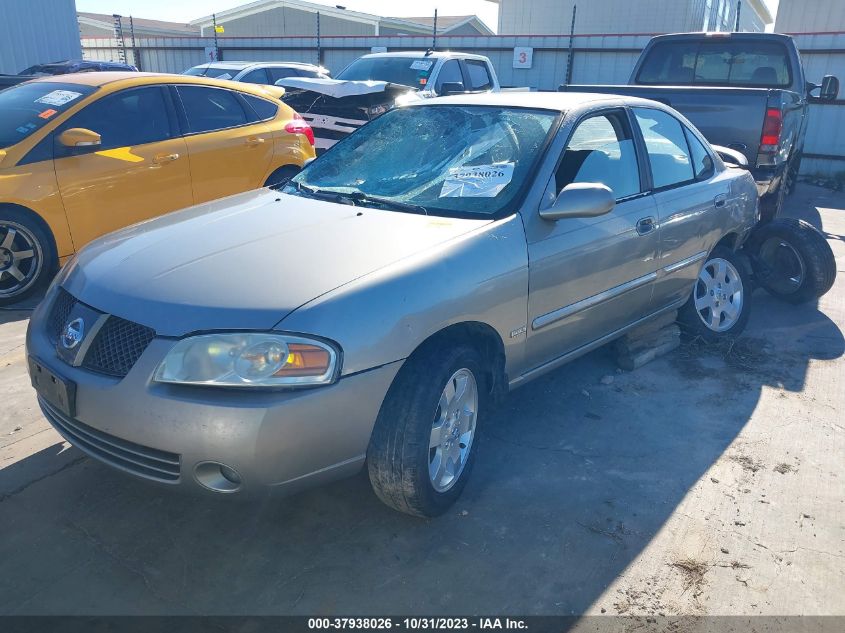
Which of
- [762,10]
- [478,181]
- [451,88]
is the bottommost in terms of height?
[451,88]

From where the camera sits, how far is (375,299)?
261cm

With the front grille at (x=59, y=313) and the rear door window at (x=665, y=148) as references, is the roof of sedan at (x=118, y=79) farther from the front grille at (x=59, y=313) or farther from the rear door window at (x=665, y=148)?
the rear door window at (x=665, y=148)

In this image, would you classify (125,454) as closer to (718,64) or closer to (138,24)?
(718,64)

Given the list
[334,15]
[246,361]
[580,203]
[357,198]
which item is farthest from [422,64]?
[334,15]

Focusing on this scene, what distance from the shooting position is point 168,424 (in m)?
2.42

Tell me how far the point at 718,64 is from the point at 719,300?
15.8 ft

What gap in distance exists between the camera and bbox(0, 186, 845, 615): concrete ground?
102 inches

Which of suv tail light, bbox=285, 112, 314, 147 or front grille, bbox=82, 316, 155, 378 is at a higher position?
suv tail light, bbox=285, 112, 314, 147

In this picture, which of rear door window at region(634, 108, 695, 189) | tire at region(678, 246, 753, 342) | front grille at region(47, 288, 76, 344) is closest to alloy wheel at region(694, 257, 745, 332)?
tire at region(678, 246, 753, 342)

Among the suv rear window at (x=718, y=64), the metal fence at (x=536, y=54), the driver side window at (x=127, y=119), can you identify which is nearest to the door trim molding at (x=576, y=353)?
the driver side window at (x=127, y=119)

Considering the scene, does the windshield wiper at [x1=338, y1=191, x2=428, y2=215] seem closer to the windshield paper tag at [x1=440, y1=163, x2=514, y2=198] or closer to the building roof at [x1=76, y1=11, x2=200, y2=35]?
the windshield paper tag at [x1=440, y1=163, x2=514, y2=198]

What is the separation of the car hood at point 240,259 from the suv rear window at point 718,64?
6905mm

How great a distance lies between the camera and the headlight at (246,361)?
2438mm

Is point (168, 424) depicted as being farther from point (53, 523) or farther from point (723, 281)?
point (723, 281)
